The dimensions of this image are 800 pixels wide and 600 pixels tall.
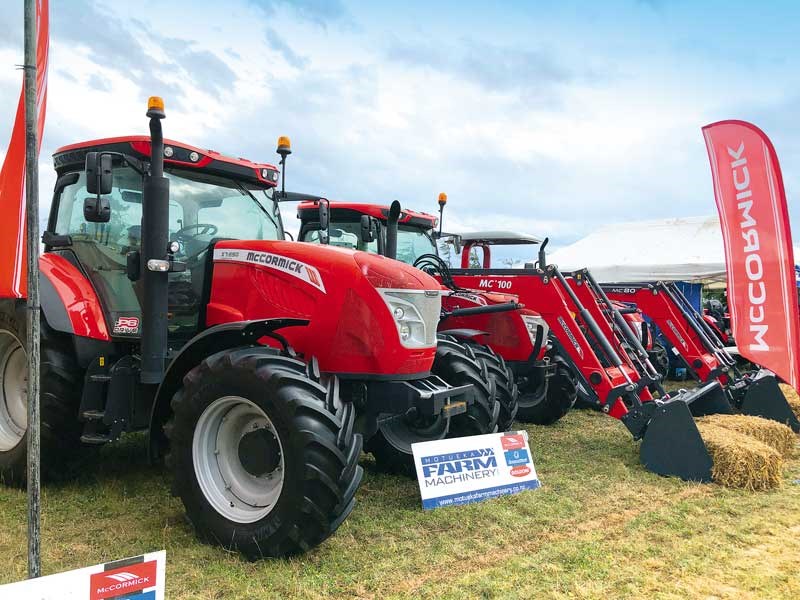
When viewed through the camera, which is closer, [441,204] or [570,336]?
[570,336]

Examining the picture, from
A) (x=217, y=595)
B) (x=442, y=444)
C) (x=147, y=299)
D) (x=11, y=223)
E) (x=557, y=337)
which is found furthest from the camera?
(x=557, y=337)

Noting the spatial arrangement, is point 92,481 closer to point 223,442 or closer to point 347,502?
point 223,442

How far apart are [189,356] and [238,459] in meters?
0.66

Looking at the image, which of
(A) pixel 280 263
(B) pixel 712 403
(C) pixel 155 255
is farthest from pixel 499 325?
(C) pixel 155 255

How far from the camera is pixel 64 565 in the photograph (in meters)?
3.43

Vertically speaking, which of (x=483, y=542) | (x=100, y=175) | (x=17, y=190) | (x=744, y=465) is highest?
(x=100, y=175)

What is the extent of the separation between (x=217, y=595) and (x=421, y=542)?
121 centimetres

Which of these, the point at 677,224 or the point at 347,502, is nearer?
the point at 347,502

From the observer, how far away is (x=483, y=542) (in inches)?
148

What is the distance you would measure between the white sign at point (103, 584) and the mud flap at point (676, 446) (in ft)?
13.9

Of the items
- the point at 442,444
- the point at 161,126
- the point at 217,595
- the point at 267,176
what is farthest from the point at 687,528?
the point at 161,126

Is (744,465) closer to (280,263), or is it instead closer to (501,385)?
(501,385)

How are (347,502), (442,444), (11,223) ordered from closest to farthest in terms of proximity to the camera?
(11,223)
(347,502)
(442,444)

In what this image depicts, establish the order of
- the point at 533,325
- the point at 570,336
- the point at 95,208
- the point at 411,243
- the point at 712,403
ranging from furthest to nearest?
the point at 411,243, the point at 712,403, the point at 533,325, the point at 570,336, the point at 95,208
